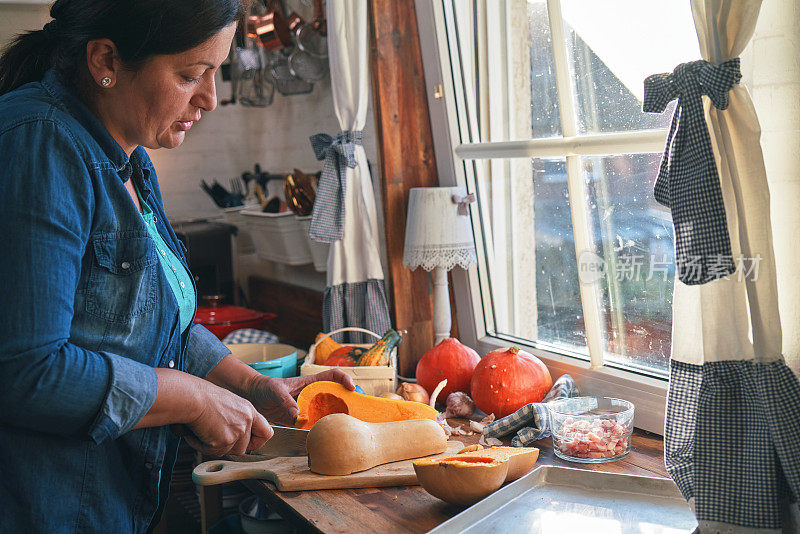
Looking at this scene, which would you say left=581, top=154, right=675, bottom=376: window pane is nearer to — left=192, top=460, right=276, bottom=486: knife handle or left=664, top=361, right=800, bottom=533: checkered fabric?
left=664, top=361, right=800, bottom=533: checkered fabric

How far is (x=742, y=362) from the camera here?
1077mm

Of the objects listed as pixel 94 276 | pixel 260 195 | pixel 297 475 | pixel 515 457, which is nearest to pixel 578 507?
pixel 515 457

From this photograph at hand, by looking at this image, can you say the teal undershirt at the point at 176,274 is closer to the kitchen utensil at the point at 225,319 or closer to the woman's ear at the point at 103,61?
the woman's ear at the point at 103,61

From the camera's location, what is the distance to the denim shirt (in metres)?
0.88

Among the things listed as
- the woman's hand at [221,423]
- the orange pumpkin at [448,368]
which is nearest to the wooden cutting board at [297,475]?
the woman's hand at [221,423]

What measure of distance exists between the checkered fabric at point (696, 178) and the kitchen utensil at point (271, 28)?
1.82 metres

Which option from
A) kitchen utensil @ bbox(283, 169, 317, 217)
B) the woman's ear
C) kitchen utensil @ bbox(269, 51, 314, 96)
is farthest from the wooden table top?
kitchen utensil @ bbox(269, 51, 314, 96)

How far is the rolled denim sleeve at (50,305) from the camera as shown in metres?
0.87

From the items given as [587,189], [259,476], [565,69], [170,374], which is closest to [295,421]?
[259,476]

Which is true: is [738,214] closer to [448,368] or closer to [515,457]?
[515,457]

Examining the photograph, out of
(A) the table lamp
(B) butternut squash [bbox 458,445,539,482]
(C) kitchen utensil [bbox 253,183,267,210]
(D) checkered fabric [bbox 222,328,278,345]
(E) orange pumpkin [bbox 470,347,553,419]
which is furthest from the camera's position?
(C) kitchen utensil [bbox 253,183,267,210]

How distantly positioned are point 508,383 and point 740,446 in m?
0.64

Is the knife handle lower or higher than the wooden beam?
lower

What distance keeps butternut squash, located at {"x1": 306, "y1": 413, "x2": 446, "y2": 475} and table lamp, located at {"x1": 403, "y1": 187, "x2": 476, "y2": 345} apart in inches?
22.8
